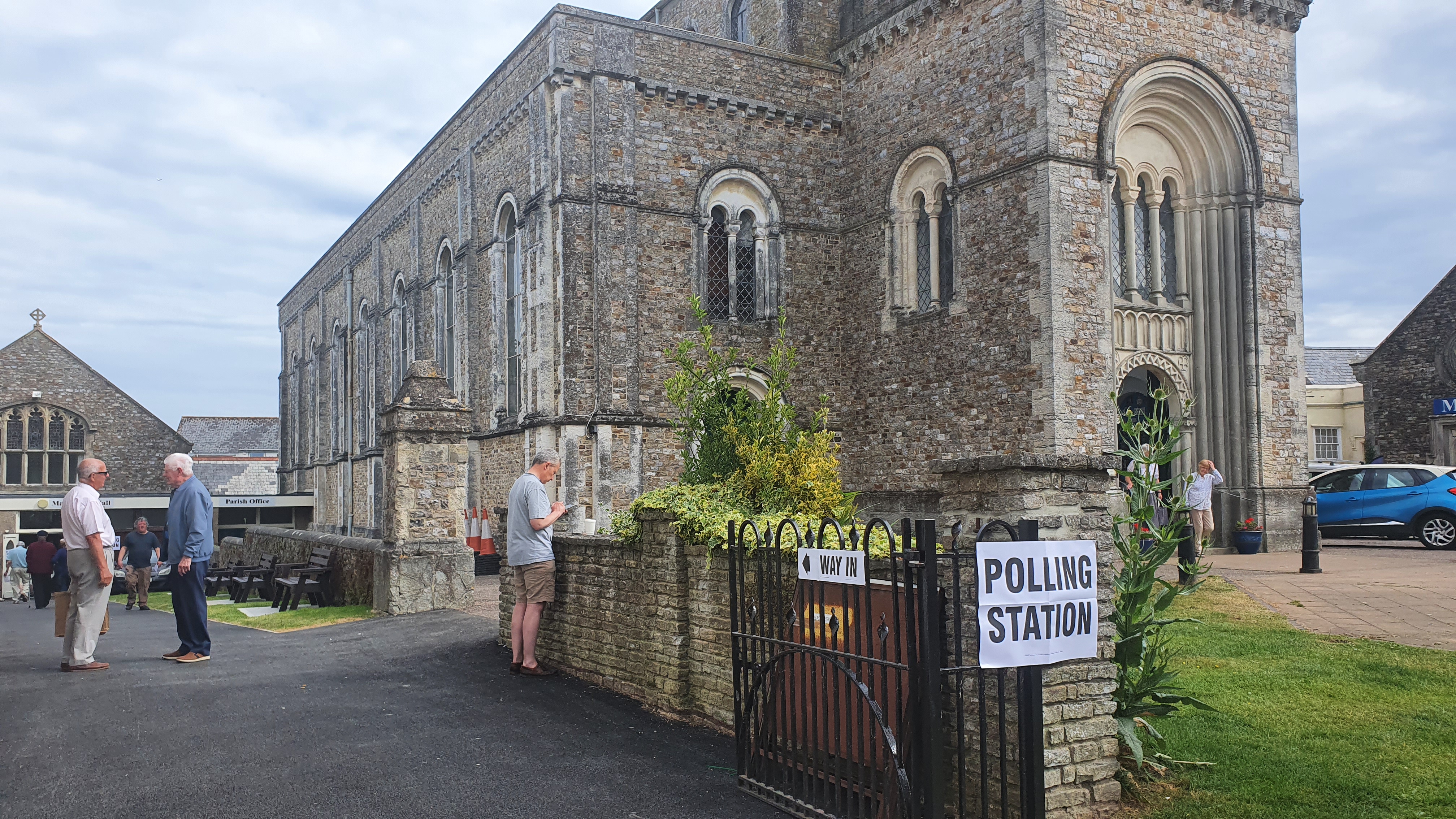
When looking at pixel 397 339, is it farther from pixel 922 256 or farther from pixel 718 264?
pixel 922 256

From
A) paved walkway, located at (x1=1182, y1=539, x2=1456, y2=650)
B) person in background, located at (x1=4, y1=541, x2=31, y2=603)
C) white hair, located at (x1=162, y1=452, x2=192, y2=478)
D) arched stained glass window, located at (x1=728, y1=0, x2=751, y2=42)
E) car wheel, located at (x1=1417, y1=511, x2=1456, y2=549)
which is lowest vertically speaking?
person in background, located at (x1=4, y1=541, x2=31, y2=603)

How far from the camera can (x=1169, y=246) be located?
19.0 m

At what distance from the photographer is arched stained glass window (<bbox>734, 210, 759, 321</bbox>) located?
20859 mm

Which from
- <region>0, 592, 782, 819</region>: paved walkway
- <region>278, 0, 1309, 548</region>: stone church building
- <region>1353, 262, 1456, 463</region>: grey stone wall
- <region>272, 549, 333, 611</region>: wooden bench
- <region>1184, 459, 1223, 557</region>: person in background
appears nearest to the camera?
<region>0, 592, 782, 819</region>: paved walkway

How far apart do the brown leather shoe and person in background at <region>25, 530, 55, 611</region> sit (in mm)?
14343

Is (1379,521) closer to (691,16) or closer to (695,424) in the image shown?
(695,424)

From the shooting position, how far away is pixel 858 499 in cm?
2008

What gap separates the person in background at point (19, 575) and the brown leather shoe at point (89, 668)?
20.7 metres

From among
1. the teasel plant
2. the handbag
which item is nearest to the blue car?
the teasel plant

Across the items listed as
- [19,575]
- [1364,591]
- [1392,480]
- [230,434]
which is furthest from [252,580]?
[230,434]

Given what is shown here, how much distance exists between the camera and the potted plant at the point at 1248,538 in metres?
17.6

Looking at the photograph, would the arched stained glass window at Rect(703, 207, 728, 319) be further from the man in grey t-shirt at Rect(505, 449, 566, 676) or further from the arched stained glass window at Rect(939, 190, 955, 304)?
the man in grey t-shirt at Rect(505, 449, 566, 676)

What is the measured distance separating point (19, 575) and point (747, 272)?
2048 centimetres

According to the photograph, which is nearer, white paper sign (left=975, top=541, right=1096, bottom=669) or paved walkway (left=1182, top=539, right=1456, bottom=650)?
white paper sign (left=975, top=541, right=1096, bottom=669)
